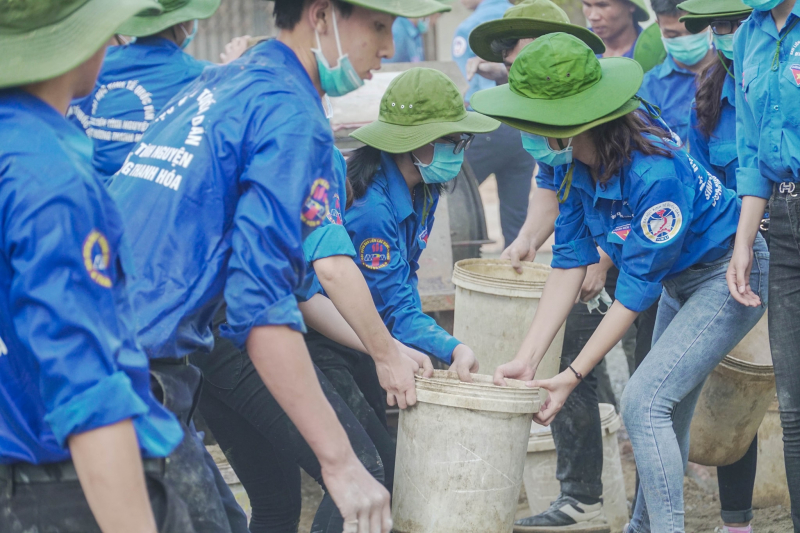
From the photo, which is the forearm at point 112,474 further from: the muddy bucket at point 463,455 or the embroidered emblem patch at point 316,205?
the muddy bucket at point 463,455

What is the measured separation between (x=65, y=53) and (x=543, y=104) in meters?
1.91

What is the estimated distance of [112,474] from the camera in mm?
1471

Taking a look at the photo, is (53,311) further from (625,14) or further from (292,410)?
(625,14)

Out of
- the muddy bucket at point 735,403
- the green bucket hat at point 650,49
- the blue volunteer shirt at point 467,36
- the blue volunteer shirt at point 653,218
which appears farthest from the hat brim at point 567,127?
the blue volunteer shirt at point 467,36

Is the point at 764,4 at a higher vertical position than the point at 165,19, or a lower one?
higher

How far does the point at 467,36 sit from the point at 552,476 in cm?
371

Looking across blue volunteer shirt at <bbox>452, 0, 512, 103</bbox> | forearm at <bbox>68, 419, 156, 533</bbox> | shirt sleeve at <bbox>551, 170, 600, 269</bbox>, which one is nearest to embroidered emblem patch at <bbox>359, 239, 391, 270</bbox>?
shirt sleeve at <bbox>551, 170, 600, 269</bbox>

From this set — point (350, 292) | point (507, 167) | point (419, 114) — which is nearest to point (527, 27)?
point (419, 114)

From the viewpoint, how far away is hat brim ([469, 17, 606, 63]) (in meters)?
4.12

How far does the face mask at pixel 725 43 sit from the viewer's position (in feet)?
12.7

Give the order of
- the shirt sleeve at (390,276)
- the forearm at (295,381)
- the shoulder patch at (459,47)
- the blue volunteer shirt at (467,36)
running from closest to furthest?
A: 1. the forearm at (295,381)
2. the shirt sleeve at (390,276)
3. the blue volunteer shirt at (467,36)
4. the shoulder patch at (459,47)

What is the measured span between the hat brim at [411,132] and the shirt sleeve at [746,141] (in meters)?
0.93

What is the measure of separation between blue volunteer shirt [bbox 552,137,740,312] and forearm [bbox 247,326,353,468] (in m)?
1.53

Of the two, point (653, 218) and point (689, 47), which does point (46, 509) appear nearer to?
point (653, 218)
